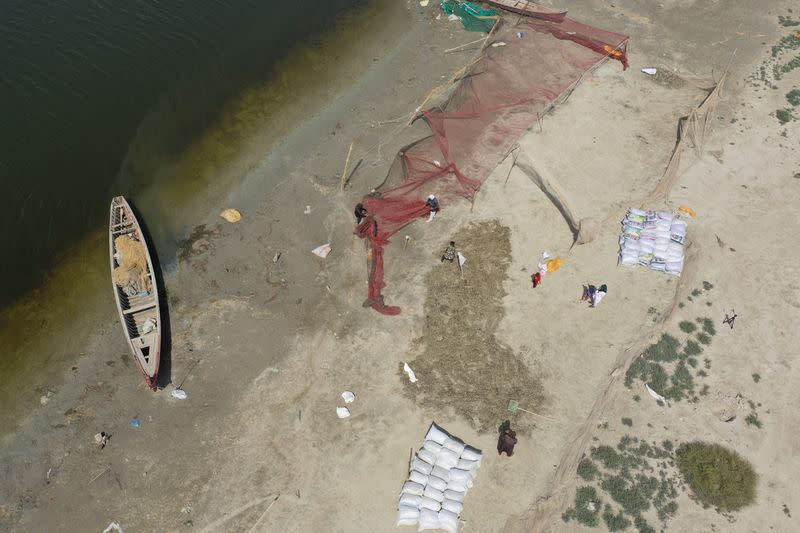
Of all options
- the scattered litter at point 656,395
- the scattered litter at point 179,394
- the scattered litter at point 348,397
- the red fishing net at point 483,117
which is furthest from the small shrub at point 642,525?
the scattered litter at point 179,394

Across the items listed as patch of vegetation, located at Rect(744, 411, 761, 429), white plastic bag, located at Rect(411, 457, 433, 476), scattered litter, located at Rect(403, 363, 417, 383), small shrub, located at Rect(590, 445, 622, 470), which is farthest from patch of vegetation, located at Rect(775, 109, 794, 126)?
white plastic bag, located at Rect(411, 457, 433, 476)

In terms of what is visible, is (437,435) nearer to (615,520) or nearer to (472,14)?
(615,520)

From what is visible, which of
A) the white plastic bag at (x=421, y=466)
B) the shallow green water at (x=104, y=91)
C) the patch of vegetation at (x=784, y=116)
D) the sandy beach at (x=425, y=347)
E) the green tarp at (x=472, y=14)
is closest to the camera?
the white plastic bag at (x=421, y=466)

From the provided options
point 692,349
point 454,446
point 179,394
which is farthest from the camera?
point 692,349

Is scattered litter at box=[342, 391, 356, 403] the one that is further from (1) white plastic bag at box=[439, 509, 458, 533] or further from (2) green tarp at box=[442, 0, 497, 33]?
(2) green tarp at box=[442, 0, 497, 33]

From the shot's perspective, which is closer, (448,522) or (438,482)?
(448,522)

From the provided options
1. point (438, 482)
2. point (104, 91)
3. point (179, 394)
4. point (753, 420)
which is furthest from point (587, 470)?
point (104, 91)

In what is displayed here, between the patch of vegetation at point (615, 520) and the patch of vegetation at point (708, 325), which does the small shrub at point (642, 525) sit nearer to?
the patch of vegetation at point (615, 520)
